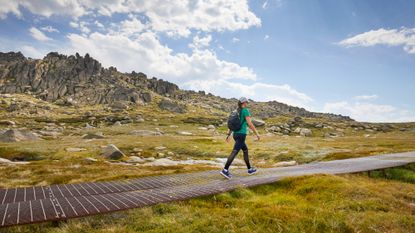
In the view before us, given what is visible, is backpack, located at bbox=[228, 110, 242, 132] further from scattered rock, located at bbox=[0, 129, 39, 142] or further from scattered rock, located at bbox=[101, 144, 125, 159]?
scattered rock, located at bbox=[0, 129, 39, 142]

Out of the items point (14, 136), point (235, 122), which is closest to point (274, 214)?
point (235, 122)

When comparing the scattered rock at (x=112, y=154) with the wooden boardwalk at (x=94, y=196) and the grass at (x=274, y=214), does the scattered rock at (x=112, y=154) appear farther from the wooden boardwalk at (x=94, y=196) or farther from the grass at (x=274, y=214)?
the grass at (x=274, y=214)

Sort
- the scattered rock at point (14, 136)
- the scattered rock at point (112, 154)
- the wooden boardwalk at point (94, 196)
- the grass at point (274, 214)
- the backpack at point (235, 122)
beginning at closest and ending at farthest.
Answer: the grass at point (274, 214), the wooden boardwalk at point (94, 196), the backpack at point (235, 122), the scattered rock at point (112, 154), the scattered rock at point (14, 136)

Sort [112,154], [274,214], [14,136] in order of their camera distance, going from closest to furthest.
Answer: [274,214] < [112,154] < [14,136]

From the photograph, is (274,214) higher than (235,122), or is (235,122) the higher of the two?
(235,122)

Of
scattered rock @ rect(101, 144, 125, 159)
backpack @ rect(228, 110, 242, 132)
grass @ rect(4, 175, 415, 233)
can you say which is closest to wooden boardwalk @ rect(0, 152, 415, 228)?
grass @ rect(4, 175, 415, 233)

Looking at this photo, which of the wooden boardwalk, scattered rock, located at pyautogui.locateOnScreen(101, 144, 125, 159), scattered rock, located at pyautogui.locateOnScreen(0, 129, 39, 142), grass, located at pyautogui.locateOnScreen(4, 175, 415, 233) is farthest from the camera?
scattered rock, located at pyautogui.locateOnScreen(0, 129, 39, 142)

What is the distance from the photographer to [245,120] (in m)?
17.2

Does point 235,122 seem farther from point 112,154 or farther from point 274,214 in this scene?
point 112,154

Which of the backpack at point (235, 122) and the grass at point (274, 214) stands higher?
the backpack at point (235, 122)

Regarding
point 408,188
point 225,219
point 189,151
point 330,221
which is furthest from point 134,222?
point 189,151

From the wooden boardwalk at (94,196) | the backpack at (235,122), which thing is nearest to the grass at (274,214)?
the wooden boardwalk at (94,196)

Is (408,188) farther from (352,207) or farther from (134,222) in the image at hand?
(134,222)

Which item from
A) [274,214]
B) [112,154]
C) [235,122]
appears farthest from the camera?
[112,154]
